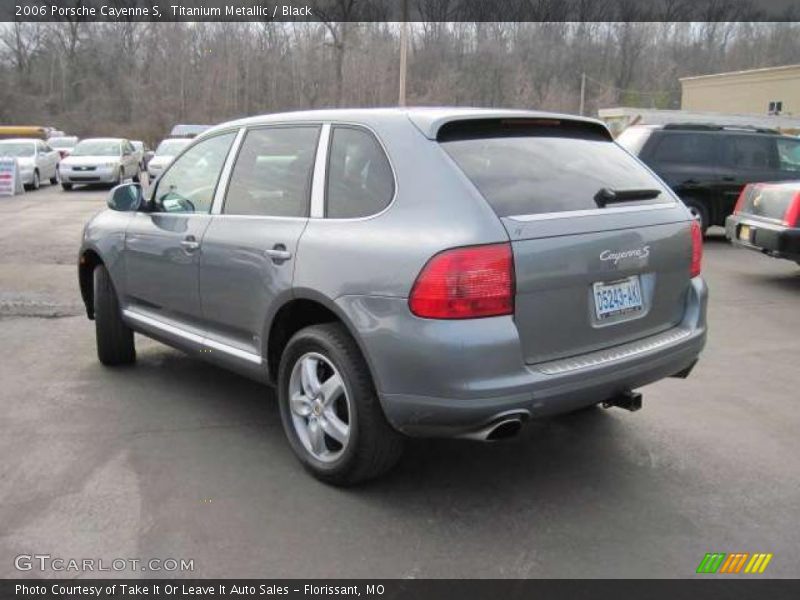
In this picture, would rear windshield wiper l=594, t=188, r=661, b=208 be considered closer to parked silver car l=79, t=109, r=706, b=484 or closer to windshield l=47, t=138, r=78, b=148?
parked silver car l=79, t=109, r=706, b=484

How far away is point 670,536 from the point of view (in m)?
3.08

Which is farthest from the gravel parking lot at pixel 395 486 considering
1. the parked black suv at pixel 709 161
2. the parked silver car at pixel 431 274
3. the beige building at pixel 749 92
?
the beige building at pixel 749 92

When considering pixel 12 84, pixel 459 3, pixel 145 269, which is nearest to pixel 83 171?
pixel 145 269

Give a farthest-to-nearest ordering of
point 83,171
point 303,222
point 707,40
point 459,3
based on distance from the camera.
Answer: point 707,40 → point 459,3 → point 83,171 → point 303,222

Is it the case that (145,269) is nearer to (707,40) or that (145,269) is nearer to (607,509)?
(607,509)

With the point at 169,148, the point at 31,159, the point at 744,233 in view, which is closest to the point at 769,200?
the point at 744,233

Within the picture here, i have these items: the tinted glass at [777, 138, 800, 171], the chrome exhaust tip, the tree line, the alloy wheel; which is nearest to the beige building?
the tree line

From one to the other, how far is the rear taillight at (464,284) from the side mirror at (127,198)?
2615mm

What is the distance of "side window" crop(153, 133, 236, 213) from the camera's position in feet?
14.2

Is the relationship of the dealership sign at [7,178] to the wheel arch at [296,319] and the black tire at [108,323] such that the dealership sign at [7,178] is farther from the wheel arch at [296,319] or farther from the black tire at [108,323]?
the wheel arch at [296,319]

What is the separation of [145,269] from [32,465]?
145 cm

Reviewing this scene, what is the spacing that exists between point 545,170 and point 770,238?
19.3 ft

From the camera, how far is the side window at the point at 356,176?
10.8 ft

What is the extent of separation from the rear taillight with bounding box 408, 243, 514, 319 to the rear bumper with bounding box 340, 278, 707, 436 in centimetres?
5
